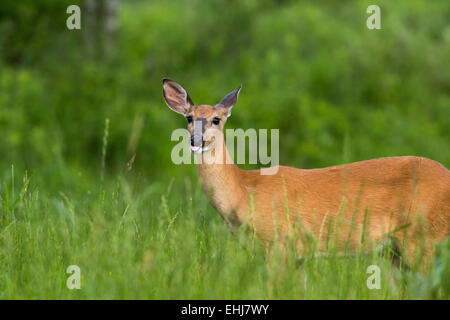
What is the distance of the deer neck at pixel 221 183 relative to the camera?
5109 millimetres

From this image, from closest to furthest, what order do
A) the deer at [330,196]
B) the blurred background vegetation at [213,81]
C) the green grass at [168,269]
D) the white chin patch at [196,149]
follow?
1. the green grass at [168,269]
2. the deer at [330,196]
3. the white chin patch at [196,149]
4. the blurred background vegetation at [213,81]

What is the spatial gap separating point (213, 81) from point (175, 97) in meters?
6.75

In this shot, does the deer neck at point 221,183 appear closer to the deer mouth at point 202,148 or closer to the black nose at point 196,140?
the deer mouth at point 202,148

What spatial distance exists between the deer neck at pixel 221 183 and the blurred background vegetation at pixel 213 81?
13.3ft

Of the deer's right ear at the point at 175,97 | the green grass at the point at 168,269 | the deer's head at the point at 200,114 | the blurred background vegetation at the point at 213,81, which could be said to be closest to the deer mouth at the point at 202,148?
the deer's head at the point at 200,114

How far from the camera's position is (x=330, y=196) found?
16.7ft

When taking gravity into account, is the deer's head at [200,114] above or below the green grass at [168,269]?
above

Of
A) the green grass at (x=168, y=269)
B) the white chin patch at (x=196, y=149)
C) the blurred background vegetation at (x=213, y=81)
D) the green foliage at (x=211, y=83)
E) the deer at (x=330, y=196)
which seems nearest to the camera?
the green grass at (x=168, y=269)

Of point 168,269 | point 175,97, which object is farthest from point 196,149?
point 168,269

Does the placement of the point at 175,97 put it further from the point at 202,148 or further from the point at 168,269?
the point at 168,269

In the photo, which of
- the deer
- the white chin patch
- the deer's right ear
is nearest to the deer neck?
the deer

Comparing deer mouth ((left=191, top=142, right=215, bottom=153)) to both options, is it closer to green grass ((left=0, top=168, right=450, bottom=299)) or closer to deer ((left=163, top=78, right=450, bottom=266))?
deer ((left=163, top=78, right=450, bottom=266))
